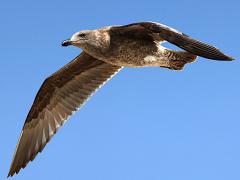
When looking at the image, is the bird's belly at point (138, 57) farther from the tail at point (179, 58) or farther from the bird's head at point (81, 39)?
the bird's head at point (81, 39)

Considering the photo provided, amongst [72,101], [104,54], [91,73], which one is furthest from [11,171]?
[104,54]

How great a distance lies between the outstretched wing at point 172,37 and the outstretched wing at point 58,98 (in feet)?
7.44

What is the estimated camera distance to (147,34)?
30.0ft

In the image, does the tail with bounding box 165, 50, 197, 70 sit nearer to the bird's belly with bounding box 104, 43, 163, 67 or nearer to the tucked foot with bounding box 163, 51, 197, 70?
the tucked foot with bounding box 163, 51, 197, 70

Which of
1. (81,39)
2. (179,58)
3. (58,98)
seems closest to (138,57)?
(179,58)

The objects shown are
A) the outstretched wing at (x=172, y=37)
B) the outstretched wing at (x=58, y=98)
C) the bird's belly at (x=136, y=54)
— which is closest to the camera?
the outstretched wing at (x=172, y=37)

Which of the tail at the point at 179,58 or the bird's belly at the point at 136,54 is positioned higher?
the tail at the point at 179,58

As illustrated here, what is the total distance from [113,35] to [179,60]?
1.29 metres

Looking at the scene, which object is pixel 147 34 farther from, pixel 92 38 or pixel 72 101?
pixel 72 101

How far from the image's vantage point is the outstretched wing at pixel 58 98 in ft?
37.4

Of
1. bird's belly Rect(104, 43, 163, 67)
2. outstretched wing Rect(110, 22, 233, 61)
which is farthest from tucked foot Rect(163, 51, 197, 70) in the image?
outstretched wing Rect(110, 22, 233, 61)

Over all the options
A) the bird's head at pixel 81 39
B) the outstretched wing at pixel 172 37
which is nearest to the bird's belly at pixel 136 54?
the outstretched wing at pixel 172 37

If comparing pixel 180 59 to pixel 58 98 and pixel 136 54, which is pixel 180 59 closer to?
pixel 136 54

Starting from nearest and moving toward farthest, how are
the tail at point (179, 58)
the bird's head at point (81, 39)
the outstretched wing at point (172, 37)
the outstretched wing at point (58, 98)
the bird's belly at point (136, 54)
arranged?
the outstretched wing at point (172, 37) < the bird's belly at point (136, 54) < the bird's head at point (81, 39) < the tail at point (179, 58) < the outstretched wing at point (58, 98)
